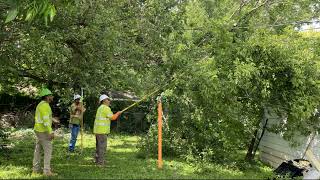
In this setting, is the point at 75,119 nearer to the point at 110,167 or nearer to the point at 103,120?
the point at 103,120

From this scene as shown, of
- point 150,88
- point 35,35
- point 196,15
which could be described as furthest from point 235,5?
point 35,35

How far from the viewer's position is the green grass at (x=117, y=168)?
410 inches

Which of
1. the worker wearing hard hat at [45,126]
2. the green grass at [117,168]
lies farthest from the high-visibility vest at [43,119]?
the green grass at [117,168]

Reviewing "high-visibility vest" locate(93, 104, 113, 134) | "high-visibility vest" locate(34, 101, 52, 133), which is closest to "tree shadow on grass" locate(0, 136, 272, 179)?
"high-visibility vest" locate(93, 104, 113, 134)

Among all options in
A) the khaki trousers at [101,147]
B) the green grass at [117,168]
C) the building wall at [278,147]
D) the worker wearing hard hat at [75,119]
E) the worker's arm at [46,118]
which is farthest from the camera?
the worker wearing hard hat at [75,119]

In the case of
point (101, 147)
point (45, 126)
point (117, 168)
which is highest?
point (45, 126)

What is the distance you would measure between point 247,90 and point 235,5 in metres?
7.84

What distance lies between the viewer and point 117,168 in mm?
11625

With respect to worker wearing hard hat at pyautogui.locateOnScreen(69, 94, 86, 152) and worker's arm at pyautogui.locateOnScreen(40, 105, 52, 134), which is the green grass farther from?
worker's arm at pyautogui.locateOnScreen(40, 105, 52, 134)

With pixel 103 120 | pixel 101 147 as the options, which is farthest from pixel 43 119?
pixel 101 147

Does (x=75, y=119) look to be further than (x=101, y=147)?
Yes

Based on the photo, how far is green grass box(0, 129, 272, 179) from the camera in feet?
34.1

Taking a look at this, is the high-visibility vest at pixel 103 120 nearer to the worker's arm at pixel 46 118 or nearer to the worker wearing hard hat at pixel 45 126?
the worker wearing hard hat at pixel 45 126

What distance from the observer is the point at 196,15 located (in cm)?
1650
